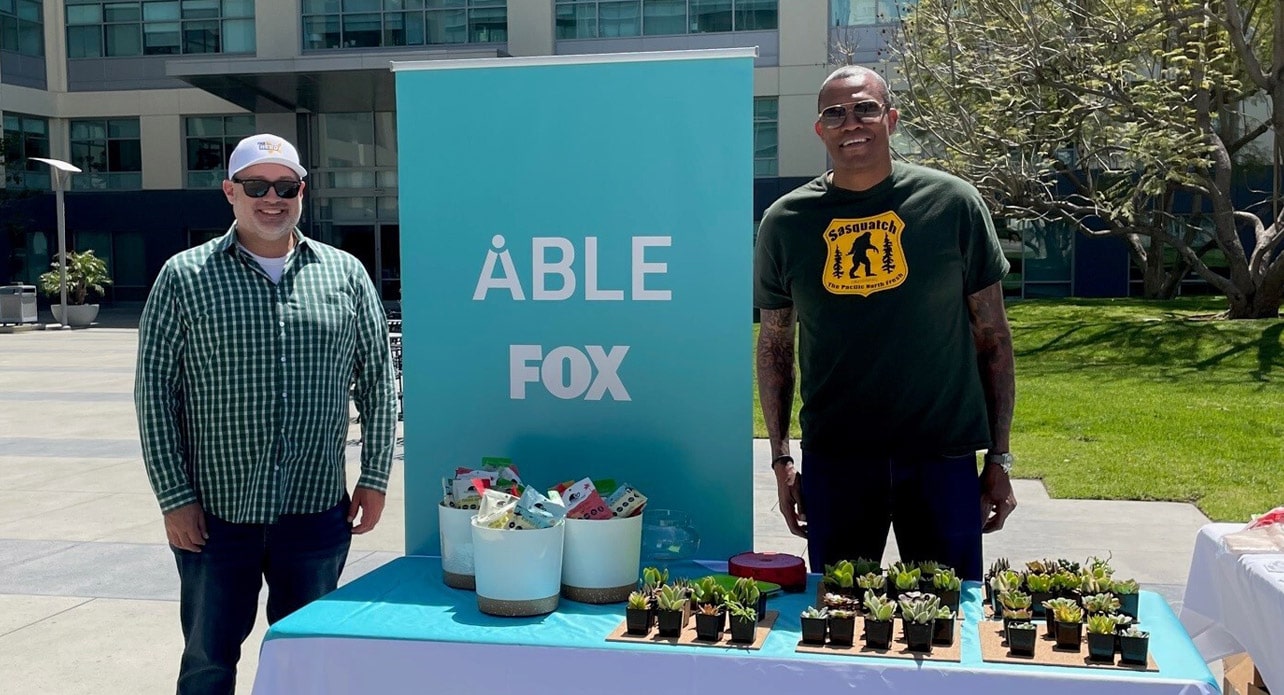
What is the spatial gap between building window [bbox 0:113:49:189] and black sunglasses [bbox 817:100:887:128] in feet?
118

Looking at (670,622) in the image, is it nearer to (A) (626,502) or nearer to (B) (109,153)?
(A) (626,502)

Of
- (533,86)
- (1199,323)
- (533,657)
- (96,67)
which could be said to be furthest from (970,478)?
(96,67)

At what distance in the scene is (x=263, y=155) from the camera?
2855 mm

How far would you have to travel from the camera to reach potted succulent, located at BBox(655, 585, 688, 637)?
220 cm

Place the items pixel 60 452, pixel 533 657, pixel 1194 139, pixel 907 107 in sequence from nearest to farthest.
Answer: pixel 533 657 < pixel 60 452 < pixel 1194 139 < pixel 907 107

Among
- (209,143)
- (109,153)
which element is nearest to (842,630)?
(209,143)

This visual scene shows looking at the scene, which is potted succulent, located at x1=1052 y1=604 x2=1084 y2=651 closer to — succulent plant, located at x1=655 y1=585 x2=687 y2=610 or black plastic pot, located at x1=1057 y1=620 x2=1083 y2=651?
black plastic pot, located at x1=1057 y1=620 x2=1083 y2=651

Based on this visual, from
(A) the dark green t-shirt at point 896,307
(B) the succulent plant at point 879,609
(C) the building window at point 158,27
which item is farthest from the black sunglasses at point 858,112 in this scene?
(C) the building window at point 158,27

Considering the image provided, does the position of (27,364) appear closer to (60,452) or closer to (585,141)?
(60,452)

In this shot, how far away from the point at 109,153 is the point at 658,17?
1769 cm

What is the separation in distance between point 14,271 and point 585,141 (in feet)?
126

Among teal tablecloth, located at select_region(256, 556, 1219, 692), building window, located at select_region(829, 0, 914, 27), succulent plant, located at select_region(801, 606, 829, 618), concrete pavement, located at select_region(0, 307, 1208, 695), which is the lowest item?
concrete pavement, located at select_region(0, 307, 1208, 695)

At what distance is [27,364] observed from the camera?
17.7 metres

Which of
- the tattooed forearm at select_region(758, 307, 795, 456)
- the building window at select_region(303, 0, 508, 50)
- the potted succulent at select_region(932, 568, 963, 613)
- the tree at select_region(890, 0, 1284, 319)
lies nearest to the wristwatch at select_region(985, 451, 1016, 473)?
the tattooed forearm at select_region(758, 307, 795, 456)
